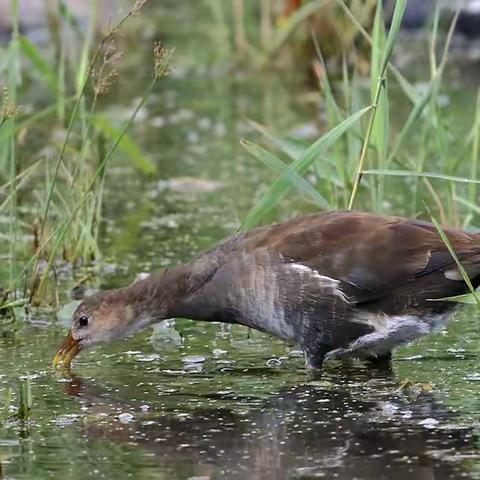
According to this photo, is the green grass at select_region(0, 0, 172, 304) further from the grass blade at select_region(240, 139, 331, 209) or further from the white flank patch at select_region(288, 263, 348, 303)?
the white flank patch at select_region(288, 263, 348, 303)

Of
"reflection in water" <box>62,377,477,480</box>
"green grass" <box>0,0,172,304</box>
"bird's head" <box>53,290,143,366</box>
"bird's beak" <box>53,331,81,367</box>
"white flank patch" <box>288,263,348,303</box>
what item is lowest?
"reflection in water" <box>62,377,477,480</box>

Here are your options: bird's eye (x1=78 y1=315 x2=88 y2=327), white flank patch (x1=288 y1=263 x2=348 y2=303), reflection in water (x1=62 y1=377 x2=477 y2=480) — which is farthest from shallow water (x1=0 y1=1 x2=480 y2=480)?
white flank patch (x1=288 y1=263 x2=348 y2=303)

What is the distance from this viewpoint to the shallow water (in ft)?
12.4

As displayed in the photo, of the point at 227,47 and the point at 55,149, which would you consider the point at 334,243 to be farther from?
the point at 227,47

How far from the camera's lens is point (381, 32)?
224 inches

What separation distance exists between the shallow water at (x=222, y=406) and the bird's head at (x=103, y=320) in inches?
3.3

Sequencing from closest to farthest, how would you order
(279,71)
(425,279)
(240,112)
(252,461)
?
(252,461) → (425,279) → (240,112) → (279,71)

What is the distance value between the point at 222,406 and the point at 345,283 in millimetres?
585

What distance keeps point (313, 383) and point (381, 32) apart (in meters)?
1.60

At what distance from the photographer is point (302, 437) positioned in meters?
4.05

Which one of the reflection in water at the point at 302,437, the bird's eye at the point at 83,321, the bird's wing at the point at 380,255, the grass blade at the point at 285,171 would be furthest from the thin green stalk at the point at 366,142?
the bird's eye at the point at 83,321

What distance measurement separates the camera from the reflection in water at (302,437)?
3738mm

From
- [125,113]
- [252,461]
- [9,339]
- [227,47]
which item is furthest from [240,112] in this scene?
[252,461]

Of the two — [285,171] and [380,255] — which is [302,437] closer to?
[380,255]
